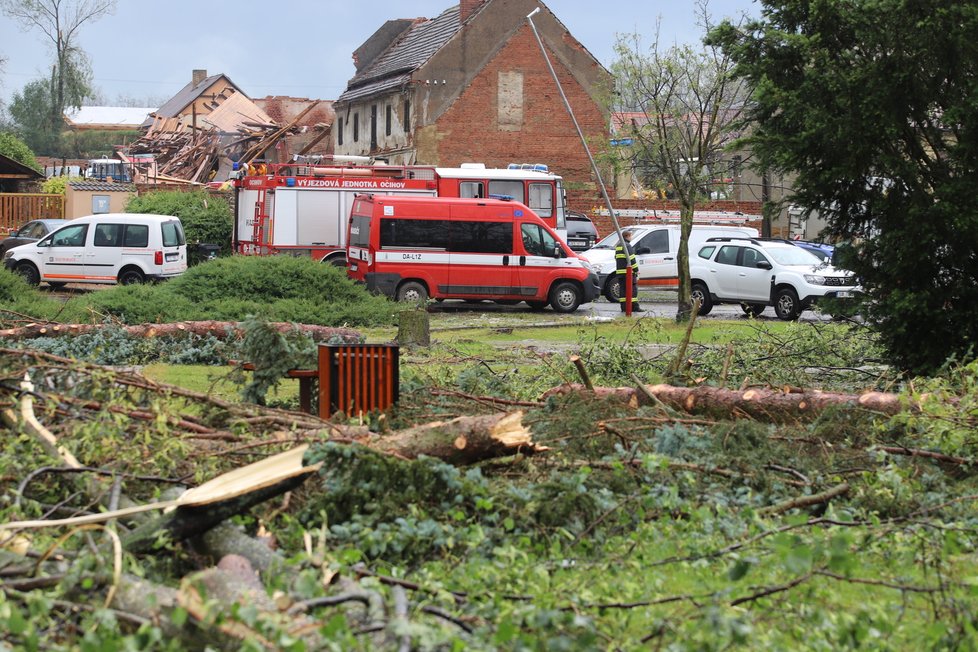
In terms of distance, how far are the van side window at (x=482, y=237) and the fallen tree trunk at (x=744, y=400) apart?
15415 millimetres

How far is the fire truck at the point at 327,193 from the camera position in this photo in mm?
27781

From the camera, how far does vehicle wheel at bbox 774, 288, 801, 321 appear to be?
964 inches

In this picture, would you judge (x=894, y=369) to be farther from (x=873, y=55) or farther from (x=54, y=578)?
(x=54, y=578)

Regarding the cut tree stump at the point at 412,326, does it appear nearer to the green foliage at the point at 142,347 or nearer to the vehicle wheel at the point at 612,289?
the green foliage at the point at 142,347

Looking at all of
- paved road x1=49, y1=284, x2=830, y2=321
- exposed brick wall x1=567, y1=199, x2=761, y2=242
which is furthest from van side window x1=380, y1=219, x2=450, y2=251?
exposed brick wall x1=567, y1=199, x2=761, y2=242

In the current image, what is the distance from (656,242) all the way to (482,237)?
6641 mm

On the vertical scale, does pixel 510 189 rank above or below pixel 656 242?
above

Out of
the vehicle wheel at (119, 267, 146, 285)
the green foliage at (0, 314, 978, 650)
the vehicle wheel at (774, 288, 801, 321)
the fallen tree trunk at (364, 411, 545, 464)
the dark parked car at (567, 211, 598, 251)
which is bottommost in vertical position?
the green foliage at (0, 314, 978, 650)

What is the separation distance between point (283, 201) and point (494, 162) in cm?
2139

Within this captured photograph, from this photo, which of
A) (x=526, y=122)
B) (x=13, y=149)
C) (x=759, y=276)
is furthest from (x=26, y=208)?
(x=759, y=276)

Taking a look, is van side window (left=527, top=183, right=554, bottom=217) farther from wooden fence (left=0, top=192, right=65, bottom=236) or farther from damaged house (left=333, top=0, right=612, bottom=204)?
wooden fence (left=0, top=192, right=65, bottom=236)

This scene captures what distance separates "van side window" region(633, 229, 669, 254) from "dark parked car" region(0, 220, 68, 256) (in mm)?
16099

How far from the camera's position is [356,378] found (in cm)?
926

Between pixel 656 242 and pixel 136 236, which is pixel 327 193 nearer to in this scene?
pixel 136 236
